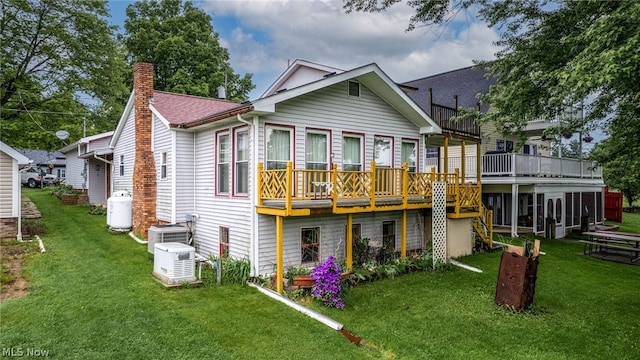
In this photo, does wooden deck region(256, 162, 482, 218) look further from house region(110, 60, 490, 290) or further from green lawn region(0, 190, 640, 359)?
green lawn region(0, 190, 640, 359)

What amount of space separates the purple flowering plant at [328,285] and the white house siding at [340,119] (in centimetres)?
296

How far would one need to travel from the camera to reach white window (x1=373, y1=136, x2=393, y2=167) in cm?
1135

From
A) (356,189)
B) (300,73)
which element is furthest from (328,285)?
(300,73)

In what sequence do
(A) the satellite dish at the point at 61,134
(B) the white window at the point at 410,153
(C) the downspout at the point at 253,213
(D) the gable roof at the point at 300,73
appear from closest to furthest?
(C) the downspout at the point at 253,213, (B) the white window at the point at 410,153, (D) the gable roof at the point at 300,73, (A) the satellite dish at the point at 61,134

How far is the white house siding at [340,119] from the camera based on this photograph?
944 centimetres

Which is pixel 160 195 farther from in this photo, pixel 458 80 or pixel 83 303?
pixel 458 80

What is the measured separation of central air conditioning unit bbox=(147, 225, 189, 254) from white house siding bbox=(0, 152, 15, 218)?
14.4 feet

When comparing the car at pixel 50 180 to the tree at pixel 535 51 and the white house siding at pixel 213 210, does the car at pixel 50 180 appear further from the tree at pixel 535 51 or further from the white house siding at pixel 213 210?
the tree at pixel 535 51

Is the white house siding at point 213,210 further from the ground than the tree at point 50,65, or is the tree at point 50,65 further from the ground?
the tree at point 50,65

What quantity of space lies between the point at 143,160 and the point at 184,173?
2259mm

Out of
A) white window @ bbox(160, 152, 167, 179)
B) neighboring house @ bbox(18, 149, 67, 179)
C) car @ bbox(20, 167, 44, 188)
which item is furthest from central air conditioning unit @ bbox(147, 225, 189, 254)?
neighboring house @ bbox(18, 149, 67, 179)

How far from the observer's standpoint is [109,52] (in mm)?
19547

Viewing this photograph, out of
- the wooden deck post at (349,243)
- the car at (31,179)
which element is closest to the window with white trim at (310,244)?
the wooden deck post at (349,243)

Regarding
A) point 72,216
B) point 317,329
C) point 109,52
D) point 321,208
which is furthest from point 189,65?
point 317,329
